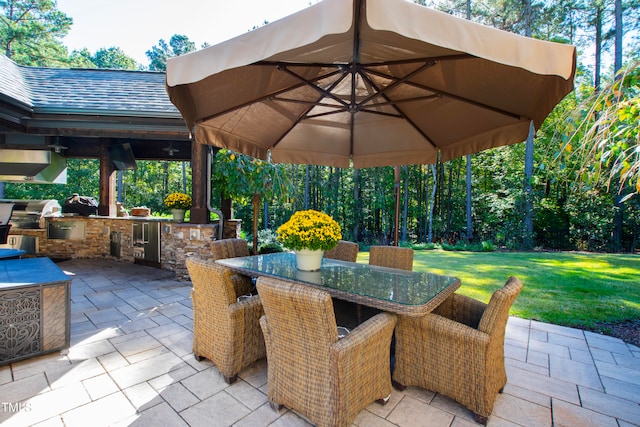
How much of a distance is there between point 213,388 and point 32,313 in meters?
1.68

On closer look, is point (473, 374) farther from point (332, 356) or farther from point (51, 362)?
point (51, 362)

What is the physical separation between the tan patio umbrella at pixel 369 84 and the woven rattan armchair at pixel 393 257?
1.08 m

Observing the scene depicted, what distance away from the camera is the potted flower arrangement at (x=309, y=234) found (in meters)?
2.51

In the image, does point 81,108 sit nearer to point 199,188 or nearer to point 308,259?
point 199,188

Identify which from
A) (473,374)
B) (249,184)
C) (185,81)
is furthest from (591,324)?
(249,184)

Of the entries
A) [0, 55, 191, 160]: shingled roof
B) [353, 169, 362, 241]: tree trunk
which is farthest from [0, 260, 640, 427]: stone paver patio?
[353, 169, 362, 241]: tree trunk

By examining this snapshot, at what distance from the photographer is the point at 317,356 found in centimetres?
175

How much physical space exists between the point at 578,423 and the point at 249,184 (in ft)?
17.3

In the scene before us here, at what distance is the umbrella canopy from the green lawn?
8.32ft

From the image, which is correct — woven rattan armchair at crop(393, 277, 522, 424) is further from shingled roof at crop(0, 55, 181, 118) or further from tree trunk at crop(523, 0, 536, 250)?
tree trunk at crop(523, 0, 536, 250)

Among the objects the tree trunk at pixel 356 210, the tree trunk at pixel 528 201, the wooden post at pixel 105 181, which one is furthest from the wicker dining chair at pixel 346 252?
the tree trunk at pixel 356 210

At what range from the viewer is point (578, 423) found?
1.94m

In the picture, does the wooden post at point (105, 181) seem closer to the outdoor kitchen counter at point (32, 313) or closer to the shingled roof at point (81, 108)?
the shingled roof at point (81, 108)

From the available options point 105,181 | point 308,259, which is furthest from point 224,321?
point 105,181
